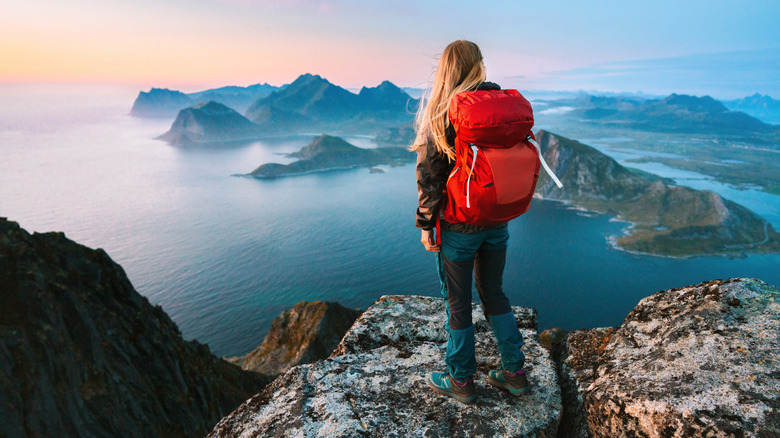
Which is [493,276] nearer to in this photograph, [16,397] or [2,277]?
[16,397]

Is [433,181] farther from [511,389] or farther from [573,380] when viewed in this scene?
[573,380]

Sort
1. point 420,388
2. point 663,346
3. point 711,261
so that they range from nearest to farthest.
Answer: point 663,346
point 420,388
point 711,261

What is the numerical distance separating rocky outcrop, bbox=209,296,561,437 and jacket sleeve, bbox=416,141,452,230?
9.15ft

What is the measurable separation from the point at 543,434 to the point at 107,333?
55226 millimetres

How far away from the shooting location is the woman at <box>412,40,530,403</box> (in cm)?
493

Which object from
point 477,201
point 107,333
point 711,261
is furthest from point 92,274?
point 711,261

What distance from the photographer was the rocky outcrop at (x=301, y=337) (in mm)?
83438

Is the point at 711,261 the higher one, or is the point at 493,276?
the point at 493,276

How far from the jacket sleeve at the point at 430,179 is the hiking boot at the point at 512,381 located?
2692 mm

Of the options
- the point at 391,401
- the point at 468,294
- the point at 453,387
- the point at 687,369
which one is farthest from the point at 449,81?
the point at 687,369

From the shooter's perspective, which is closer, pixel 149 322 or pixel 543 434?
pixel 543 434

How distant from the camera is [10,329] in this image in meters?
37.7

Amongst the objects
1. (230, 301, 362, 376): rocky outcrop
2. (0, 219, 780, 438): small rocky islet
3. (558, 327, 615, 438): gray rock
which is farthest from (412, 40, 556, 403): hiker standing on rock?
(230, 301, 362, 376): rocky outcrop

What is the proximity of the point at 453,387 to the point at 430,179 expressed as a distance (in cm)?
319
